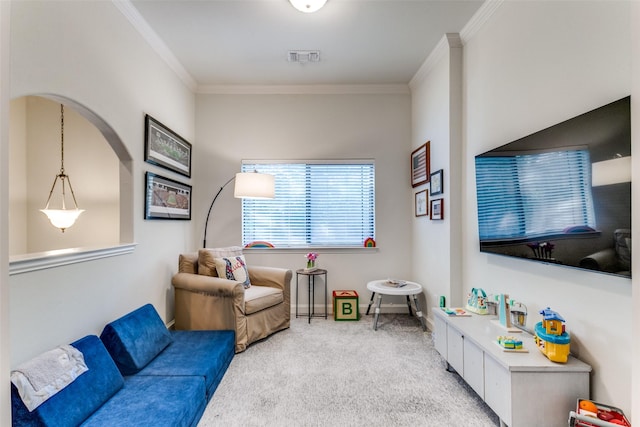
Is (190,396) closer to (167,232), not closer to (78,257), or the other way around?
(78,257)

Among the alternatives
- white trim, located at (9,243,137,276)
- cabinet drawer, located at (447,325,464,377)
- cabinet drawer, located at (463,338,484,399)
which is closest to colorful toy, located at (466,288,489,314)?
cabinet drawer, located at (447,325,464,377)

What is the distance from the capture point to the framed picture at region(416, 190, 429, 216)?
11.0 ft

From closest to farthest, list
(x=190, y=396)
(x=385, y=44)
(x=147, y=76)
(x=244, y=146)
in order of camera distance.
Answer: (x=190, y=396)
(x=147, y=76)
(x=385, y=44)
(x=244, y=146)

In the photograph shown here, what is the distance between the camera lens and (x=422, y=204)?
3.44 m

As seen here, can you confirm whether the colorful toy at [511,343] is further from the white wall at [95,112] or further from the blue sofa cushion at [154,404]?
the white wall at [95,112]

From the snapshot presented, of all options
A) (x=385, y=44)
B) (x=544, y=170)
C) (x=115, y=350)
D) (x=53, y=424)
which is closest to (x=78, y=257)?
(x=115, y=350)

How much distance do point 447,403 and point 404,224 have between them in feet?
7.42

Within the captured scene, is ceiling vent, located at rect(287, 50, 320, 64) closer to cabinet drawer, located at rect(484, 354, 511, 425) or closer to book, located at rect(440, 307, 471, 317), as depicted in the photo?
book, located at rect(440, 307, 471, 317)

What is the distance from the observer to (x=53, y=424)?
126 cm

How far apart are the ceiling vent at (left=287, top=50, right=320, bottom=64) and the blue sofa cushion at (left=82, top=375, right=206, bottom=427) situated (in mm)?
3026

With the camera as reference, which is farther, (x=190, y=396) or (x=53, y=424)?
(x=190, y=396)

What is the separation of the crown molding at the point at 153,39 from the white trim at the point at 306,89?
0.35m

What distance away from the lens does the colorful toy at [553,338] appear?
1505mm

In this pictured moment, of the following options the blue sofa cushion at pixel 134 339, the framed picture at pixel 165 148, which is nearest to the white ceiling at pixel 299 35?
the framed picture at pixel 165 148
